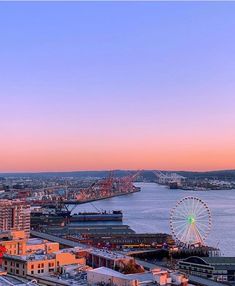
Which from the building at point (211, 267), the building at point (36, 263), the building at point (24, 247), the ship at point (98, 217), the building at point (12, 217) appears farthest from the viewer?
the ship at point (98, 217)

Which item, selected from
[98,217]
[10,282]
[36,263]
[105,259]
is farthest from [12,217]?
[10,282]

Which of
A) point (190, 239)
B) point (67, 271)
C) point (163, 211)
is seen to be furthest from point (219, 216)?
point (67, 271)

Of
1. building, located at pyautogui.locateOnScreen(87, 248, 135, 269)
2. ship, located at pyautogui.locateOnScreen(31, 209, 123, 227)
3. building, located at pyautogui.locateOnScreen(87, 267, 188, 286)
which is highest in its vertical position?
building, located at pyautogui.locateOnScreen(87, 267, 188, 286)

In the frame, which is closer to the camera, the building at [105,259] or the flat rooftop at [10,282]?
the flat rooftop at [10,282]

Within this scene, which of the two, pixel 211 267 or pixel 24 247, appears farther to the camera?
pixel 211 267

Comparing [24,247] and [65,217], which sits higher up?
[24,247]

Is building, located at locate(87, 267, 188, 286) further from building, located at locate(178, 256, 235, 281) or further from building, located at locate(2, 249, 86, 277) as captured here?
building, located at locate(178, 256, 235, 281)

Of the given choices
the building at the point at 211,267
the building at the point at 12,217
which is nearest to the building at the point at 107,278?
the building at the point at 211,267

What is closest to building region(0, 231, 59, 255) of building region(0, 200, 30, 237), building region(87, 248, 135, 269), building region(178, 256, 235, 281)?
building region(87, 248, 135, 269)

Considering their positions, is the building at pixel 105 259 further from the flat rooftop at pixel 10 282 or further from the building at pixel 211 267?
the flat rooftop at pixel 10 282

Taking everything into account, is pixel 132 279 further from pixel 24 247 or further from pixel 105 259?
pixel 24 247
